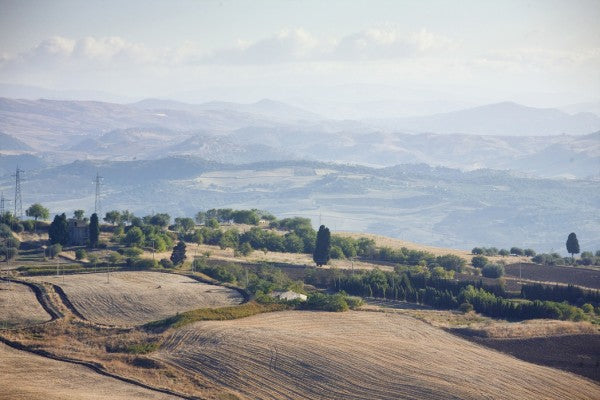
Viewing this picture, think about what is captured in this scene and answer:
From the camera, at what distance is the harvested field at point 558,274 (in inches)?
4230

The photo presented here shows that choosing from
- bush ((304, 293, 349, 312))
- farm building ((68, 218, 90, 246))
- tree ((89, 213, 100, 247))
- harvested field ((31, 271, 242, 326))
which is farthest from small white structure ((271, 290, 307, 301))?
farm building ((68, 218, 90, 246))

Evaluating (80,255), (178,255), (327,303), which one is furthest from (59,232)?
(327,303)

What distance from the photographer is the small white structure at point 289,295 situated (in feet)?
273

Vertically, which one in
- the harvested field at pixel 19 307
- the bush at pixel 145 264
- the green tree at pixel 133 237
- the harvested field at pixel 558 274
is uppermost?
the green tree at pixel 133 237

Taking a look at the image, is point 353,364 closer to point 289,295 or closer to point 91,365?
point 91,365

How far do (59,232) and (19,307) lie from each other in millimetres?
40898

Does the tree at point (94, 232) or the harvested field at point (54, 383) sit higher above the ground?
the tree at point (94, 232)

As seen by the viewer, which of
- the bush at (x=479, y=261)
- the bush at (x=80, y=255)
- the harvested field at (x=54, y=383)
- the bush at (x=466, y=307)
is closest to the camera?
the harvested field at (x=54, y=383)

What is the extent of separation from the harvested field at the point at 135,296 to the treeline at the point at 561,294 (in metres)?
31.5

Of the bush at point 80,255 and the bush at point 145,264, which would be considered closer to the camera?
the bush at point 145,264

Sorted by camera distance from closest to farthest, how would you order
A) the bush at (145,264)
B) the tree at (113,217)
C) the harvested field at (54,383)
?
1. the harvested field at (54,383)
2. the bush at (145,264)
3. the tree at (113,217)

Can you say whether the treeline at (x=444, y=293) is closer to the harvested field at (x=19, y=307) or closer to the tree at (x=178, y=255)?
the tree at (x=178, y=255)

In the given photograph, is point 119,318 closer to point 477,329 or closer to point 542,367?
point 477,329

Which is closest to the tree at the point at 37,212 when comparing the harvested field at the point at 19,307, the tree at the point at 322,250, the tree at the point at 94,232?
the tree at the point at 94,232
